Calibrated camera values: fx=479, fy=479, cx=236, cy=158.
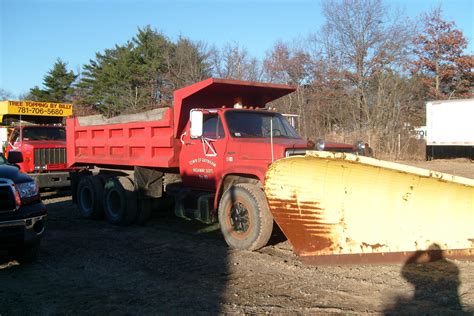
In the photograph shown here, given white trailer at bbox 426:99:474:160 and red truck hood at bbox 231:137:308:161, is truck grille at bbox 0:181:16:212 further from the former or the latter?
white trailer at bbox 426:99:474:160

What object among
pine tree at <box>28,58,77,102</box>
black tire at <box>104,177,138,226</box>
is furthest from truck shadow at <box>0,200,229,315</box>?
pine tree at <box>28,58,77,102</box>

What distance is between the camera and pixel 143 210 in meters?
9.48

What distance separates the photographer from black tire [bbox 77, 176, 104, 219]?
34.0ft

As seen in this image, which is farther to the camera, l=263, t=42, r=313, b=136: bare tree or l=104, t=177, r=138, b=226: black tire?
l=263, t=42, r=313, b=136: bare tree

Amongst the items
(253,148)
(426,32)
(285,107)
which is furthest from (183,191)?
(426,32)

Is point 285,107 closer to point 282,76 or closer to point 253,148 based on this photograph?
point 282,76

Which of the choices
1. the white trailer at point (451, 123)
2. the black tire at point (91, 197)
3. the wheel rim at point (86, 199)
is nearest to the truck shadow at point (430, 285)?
the black tire at point (91, 197)

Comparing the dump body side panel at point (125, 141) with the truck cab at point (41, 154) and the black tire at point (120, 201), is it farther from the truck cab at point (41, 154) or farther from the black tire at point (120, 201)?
the truck cab at point (41, 154)

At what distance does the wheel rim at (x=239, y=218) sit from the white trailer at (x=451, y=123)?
22402 millimetres

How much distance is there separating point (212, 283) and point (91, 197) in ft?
19.2

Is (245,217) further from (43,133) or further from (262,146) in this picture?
(43,133)

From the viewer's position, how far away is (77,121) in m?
11.1

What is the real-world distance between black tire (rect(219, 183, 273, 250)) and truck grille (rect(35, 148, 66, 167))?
7859mm

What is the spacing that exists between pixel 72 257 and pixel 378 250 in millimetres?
4163
